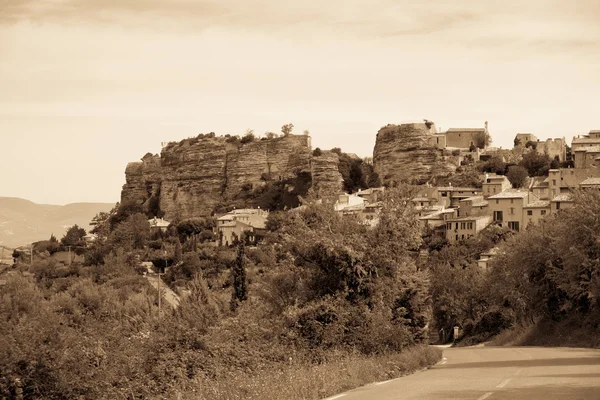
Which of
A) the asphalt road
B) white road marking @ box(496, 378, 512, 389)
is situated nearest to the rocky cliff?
the asphalt road

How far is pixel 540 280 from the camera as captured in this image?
4247 centimetres

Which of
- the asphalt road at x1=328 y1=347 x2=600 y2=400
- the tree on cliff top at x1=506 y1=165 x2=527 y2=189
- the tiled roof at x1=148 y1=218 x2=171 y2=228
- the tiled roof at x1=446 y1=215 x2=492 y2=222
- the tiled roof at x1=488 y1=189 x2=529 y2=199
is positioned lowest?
the asphalt road at x1=328 y1=347 x2=600 y2=400

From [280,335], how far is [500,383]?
8573mm

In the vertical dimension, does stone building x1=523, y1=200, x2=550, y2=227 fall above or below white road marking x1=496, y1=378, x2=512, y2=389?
above

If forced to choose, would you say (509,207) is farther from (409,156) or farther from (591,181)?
(409,156)

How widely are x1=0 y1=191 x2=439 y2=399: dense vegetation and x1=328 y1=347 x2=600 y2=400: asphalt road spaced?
0.88 meters

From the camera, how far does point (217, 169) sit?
525 feet

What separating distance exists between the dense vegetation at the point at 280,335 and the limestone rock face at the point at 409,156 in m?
113

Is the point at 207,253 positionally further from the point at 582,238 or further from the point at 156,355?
the point at 156,355

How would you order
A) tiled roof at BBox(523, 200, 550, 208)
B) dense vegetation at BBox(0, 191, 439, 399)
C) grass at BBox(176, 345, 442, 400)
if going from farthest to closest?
tiled roof at BBox(523, 200, 550, 208) → dense vegetation at BBox(0, 191, 439, 399) → grass at BBox(176, 345, 442, 400)

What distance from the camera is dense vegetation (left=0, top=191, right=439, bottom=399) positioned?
20953 mm

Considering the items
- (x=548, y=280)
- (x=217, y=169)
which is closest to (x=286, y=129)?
(x=217, y=169)

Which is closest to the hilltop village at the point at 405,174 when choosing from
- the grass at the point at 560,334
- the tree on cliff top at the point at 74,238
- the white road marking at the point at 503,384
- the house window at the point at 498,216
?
the house window at the point at 498,216

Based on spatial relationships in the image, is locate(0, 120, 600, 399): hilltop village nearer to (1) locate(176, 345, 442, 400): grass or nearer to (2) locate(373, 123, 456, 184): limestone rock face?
(1) locate(176, 345, 442, 400): grass
